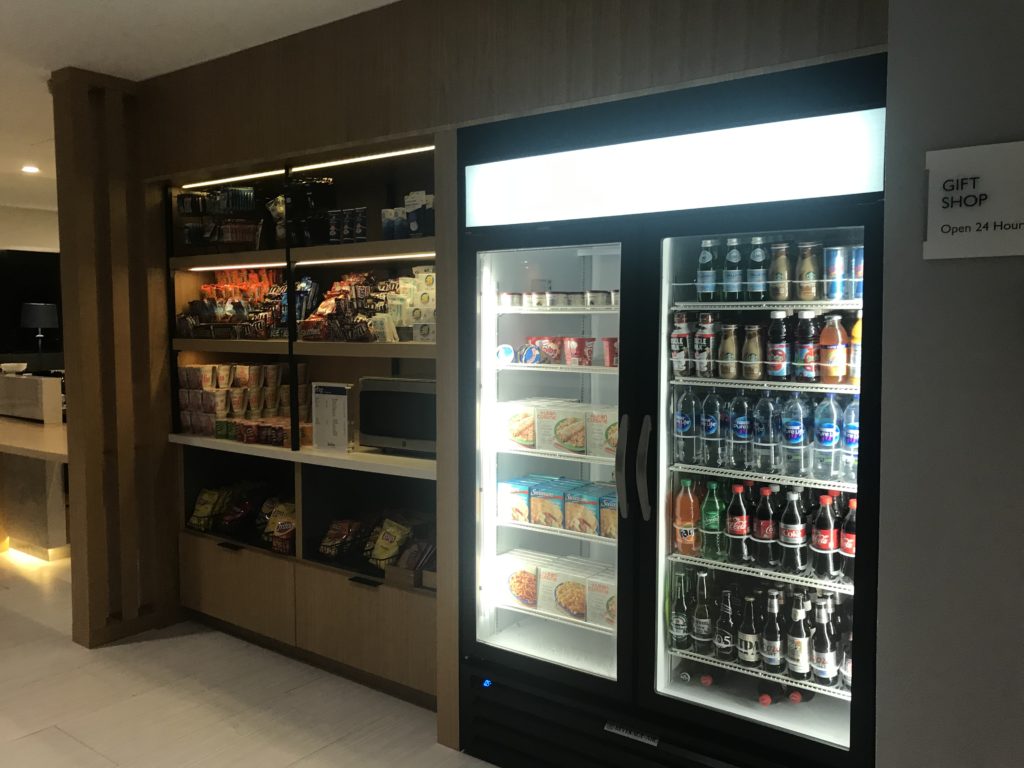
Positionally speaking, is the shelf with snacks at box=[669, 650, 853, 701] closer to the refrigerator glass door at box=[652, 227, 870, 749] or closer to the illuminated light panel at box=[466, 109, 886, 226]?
the refrigerator glass door at box=[652, 227, 870, 749]

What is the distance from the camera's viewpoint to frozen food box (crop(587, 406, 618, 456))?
2750 millimetres

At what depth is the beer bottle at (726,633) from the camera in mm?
2537

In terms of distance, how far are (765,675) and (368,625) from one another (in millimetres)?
1711

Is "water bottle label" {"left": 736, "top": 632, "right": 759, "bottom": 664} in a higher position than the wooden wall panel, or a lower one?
lower

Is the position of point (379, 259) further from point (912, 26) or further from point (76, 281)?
point (912, 26)

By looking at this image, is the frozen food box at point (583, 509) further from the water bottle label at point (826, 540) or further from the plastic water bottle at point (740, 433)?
the water bottle label at point (826, 540)

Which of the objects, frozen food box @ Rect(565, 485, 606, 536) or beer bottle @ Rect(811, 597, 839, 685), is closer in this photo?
beer bottle @ Rect(811, 597, 839, 685)

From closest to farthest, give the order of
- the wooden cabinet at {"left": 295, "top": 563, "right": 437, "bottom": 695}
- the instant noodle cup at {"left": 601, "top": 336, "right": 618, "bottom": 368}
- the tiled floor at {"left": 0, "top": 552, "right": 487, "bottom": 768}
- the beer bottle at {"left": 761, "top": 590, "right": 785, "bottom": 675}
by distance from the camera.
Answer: the beer bottle at {"left": 761, "top": 590, "right": 785, "bottom": 675} → the instant noodle cup at {"left": 601, "top": 336, "right": 618, "bottom": 368} → the tiled floor at {"left": 0, "top": 552, "right": 487, "bottom": 768} → the wooden cabinet at {"left": 295, "top": 563, "right": 437, "bottom": 695}

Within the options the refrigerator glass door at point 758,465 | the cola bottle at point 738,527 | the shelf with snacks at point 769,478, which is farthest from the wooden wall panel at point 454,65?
the cola bottle at point 738,527

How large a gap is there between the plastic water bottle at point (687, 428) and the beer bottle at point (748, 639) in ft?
1.56

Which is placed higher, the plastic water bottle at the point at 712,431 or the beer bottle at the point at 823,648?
the plastic water bottle at the point at 712,431

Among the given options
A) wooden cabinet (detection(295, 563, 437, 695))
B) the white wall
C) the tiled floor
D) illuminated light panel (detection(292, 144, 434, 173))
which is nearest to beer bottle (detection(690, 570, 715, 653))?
the tiled floor

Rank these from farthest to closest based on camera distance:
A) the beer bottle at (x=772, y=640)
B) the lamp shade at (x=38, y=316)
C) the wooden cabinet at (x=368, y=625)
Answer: the lamp shade at (x=38, y=316) → the wooden cabinet at (x=368, y=625) → the beer bottle at (x=772, y=640)

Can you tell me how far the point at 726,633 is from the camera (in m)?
2.54
